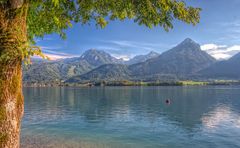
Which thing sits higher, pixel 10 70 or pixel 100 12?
pixel 100 12

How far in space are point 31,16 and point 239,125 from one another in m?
56.8

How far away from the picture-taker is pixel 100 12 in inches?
458

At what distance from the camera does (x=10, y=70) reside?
7.23 meters

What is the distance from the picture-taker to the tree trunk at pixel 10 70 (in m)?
7.06

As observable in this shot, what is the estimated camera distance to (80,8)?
11273mm

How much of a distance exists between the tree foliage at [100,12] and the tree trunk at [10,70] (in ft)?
5.28

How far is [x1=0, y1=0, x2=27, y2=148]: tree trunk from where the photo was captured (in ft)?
23.2

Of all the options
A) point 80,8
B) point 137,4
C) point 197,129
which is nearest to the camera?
point 137,4

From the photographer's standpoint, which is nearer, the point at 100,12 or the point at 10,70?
the point at 10,70

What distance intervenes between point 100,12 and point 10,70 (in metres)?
5.89

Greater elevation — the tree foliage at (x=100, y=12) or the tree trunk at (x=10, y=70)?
the tree foliage at (x=100, y=12)

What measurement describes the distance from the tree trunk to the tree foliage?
5.28ft

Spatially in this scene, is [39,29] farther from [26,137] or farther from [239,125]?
[239,125]

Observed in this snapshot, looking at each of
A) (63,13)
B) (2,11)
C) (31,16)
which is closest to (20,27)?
(2,11)
